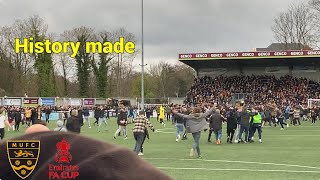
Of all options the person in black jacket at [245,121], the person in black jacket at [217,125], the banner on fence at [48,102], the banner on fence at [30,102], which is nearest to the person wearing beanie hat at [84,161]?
the person in black jacket at [217,125]

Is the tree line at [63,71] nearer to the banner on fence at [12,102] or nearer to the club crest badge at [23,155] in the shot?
the banner on fence at [12,102]

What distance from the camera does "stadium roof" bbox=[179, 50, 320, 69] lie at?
56344 mm

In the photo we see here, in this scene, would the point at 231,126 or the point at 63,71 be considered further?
the point at 63,71

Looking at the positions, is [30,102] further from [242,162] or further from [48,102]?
[242,162]

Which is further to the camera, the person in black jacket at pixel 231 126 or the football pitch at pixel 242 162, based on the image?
the person in black jacket at pixel 231 126

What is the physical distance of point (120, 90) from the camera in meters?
86.7

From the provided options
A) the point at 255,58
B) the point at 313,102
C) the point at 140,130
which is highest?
the point at 255,58

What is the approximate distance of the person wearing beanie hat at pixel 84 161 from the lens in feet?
3.64

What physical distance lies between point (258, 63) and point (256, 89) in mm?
4194

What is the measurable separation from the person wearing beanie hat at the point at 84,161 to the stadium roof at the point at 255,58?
56.9 metres

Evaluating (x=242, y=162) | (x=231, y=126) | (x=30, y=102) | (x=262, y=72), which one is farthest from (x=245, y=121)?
(x=262, y=72)

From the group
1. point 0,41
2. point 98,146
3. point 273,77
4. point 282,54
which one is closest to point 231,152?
point 98,146

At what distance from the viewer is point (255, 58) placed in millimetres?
57875

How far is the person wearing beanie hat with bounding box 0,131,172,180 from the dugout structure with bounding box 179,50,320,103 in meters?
56.9
